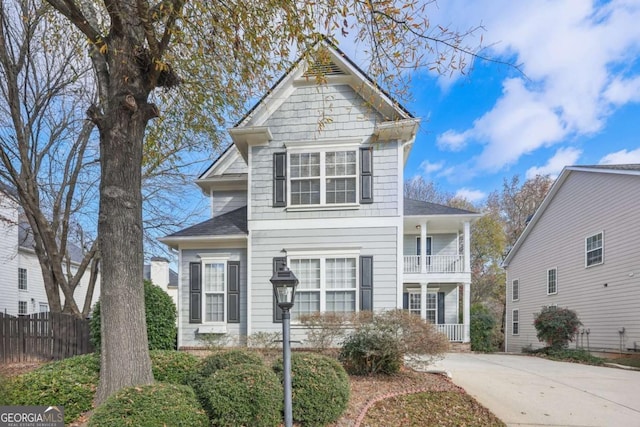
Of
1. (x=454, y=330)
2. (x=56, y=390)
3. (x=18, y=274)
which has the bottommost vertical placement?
(x=454, y=330)

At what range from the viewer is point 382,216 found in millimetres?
9586

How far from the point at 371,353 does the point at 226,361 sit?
2.68 m

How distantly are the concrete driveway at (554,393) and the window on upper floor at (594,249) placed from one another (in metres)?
4.94

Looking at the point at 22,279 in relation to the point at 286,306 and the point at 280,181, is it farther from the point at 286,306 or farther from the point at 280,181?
the point at 286,306

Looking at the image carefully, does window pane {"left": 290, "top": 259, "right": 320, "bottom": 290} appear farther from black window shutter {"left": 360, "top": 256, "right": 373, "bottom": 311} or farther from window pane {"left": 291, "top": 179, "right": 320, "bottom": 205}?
window pane {"left": 291, "top": 179, "right": 320, "bottom": 205}

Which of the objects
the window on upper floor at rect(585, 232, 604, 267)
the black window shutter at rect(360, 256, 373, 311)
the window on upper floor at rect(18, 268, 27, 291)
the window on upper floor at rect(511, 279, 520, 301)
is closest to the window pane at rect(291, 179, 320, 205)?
the black window shutter at rect(360, 256, 373, 311)

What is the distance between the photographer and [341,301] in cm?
952

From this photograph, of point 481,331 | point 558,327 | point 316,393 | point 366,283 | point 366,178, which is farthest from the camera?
point 481,331

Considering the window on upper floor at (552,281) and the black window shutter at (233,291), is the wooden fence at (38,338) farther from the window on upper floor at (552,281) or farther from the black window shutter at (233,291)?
the window on upper floor at (552,281)

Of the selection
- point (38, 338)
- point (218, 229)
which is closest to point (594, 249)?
point (218, 229)

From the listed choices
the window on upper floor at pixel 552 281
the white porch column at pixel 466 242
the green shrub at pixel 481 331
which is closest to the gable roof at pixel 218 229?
the white porch column at pixel 466 242

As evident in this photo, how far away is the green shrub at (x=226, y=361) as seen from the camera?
454cm

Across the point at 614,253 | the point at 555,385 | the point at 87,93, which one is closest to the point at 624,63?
the point at 614,253

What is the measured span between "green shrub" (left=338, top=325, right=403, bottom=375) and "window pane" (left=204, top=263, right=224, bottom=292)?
477 cm
